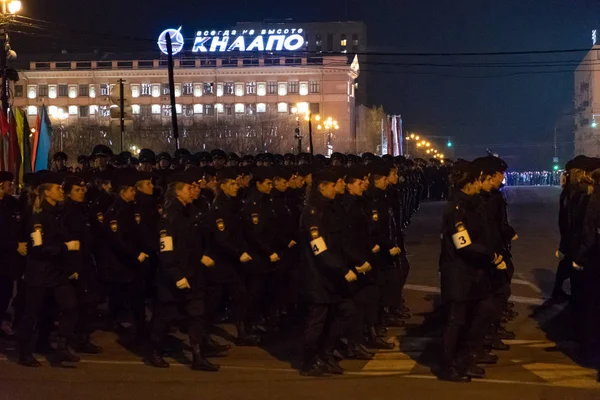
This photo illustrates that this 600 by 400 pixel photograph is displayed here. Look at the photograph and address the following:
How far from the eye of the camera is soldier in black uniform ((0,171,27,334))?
1120 centimetres

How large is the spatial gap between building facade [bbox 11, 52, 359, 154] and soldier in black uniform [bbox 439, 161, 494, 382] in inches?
4022

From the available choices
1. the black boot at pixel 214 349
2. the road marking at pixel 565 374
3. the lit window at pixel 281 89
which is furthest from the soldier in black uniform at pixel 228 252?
the lit window at pixel 281 89

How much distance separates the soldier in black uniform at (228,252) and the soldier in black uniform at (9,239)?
2.46 meters

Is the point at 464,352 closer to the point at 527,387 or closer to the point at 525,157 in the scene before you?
the point at 527,387

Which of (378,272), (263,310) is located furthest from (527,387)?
(263,310)

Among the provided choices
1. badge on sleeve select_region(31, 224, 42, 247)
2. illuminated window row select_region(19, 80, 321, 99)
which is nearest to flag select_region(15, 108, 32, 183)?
badge on sleeve select_region(31, 224, 42, 247)

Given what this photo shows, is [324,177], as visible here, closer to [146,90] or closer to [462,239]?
[462,239]

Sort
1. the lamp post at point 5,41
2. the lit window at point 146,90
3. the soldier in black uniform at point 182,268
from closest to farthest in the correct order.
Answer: the soldier in black uniform at point 182,268 → the lamp post at point 5,41 → the lit window at point 146,90

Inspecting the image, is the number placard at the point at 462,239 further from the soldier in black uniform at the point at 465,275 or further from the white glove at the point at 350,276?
the white glove at the point at 350,276

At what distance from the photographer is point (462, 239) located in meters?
8.67

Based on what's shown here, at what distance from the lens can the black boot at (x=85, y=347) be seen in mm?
10664

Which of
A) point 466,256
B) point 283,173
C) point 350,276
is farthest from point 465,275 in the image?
point 283,173

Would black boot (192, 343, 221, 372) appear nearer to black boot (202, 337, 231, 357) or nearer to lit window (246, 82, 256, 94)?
black boot (202, 337, 231, 357)

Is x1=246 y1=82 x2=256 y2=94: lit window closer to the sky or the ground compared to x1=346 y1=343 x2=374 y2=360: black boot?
closer to the sky
